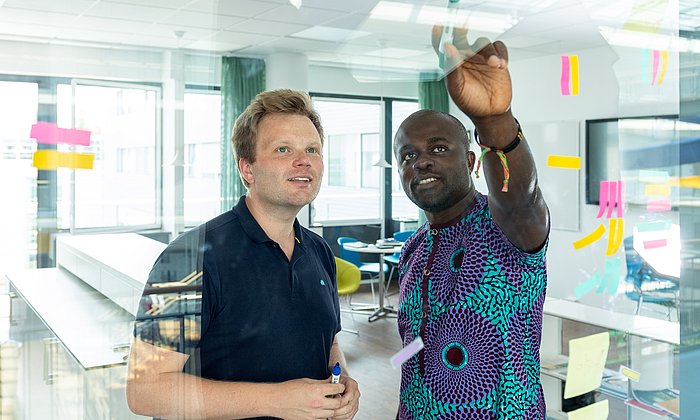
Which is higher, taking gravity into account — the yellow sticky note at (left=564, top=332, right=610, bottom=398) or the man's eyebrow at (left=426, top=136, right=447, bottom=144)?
the man's eyebrow at (left=426, top=136, right=447, bottom=144)

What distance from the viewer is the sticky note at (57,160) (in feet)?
1.50

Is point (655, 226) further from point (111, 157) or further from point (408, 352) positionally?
point (111, 157)

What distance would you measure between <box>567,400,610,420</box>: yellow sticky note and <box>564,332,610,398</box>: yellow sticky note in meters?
0.02

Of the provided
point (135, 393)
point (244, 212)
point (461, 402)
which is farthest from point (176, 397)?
point (461, 402)

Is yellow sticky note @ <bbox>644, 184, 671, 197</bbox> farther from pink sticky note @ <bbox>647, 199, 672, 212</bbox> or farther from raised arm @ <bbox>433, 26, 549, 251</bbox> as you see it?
raised arm @ <bbox>433, 26, 549, 251</bbox>

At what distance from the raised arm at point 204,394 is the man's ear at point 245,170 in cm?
19

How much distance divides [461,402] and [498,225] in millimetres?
200

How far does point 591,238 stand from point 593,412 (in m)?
0.24

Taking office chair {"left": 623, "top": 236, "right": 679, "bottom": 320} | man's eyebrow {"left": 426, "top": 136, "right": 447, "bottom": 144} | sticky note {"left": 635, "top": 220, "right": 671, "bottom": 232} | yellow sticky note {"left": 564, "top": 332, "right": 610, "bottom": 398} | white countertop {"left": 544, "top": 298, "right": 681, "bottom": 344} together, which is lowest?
yellow sticky note {"left": 564, "top": 332, "right": 610, "bottom": 398}

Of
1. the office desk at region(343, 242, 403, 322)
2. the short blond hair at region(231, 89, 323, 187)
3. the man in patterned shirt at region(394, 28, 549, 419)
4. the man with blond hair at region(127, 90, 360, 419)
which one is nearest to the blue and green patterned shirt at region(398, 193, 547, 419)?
the man in patterned shirt at region(394, 28, 549, 419)

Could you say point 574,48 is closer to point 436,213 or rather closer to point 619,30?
point 619,30

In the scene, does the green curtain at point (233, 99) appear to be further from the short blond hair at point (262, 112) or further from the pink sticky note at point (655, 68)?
the pink sticky note at point (655, 68)

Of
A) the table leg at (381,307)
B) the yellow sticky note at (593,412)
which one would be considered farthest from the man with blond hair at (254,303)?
the table leg at (381,307)

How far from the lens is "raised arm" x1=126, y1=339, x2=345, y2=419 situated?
1.78 ft
